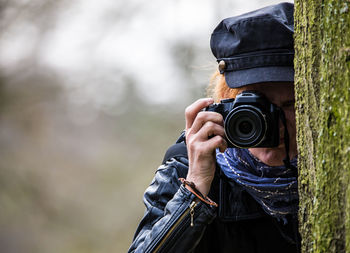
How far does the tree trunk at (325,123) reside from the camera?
0.90 metres

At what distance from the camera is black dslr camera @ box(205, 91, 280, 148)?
1436mm

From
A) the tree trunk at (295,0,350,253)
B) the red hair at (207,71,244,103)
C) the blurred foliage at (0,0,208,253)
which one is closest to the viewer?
the tree trunk at (295,0,350,253)

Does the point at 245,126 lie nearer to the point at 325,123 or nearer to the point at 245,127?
the point at 245,127

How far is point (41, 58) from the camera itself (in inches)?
391

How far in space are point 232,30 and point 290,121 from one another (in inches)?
14.4

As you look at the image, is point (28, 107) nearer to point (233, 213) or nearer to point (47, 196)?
point (47, 196)

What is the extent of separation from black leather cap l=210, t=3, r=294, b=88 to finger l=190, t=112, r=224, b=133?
125mm

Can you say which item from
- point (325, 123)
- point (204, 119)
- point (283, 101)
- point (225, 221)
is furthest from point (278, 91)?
point (325, 123)

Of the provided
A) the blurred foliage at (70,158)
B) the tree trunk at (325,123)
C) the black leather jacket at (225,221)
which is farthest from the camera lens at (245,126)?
the blurred foliage at (70,158)

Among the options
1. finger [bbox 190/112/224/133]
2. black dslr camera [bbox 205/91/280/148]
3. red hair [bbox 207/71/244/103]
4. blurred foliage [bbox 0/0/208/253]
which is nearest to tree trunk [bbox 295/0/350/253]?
black dslr camera [bbox 205/91/280/148]

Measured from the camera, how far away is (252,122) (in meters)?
1.45

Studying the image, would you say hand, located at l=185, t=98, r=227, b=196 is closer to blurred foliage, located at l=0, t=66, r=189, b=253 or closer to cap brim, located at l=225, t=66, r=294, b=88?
cap brim, located at l=225, t=66, r=294, b=88

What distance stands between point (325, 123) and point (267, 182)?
2.01ft

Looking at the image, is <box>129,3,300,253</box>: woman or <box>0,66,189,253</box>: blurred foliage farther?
<box>0,66,189,253</box>: blurred foliage
